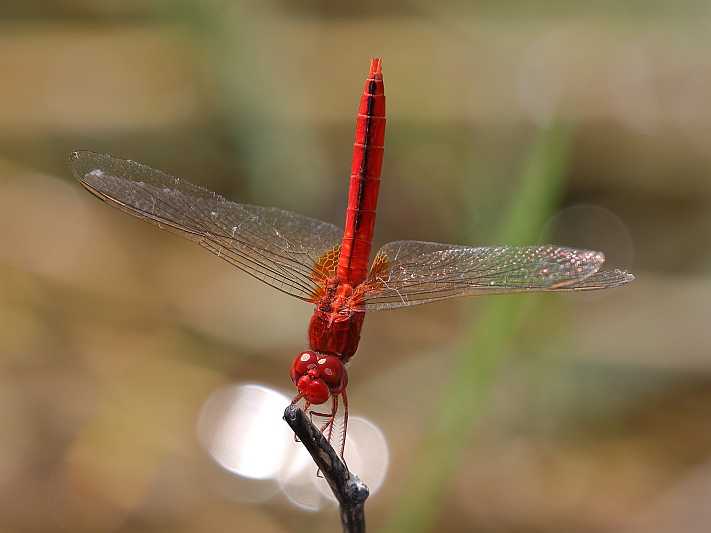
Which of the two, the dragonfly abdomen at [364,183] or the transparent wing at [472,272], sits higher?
the dragonfly abdomen at [364,183]

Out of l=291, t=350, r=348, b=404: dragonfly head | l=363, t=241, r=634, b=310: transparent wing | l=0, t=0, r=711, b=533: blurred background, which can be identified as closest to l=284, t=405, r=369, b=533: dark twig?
l=291, t=350, r=348, b=404: dragonfly head

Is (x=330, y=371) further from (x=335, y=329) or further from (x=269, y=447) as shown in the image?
(x=269, y=447)

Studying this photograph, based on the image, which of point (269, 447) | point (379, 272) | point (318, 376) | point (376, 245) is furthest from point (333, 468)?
point (376, 245)

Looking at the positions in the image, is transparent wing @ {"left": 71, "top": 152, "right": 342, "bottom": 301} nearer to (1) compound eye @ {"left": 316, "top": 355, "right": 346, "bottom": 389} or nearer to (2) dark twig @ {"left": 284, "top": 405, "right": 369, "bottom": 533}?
(1) compound eye @ {"left": 316, "top": 355, "right": 346, "bottom": 389}

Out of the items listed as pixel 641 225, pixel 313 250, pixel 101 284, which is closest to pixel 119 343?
pixel 101 284

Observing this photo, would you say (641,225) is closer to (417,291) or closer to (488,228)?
(488,228)

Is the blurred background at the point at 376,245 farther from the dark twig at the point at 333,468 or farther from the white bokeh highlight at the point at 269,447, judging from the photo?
the dark twig at the point at 333,468

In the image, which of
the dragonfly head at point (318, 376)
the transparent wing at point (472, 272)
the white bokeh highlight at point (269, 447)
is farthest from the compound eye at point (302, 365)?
the white bokeh highlight at point (269, 447)
